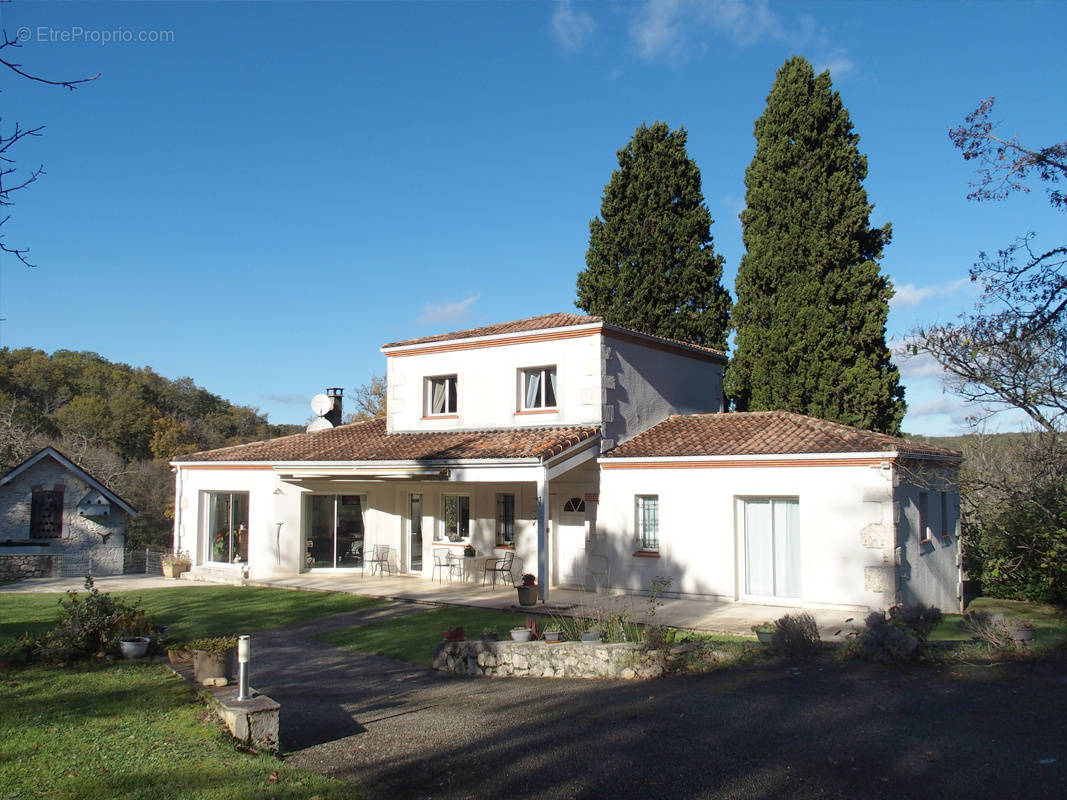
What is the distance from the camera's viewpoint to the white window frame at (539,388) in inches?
795

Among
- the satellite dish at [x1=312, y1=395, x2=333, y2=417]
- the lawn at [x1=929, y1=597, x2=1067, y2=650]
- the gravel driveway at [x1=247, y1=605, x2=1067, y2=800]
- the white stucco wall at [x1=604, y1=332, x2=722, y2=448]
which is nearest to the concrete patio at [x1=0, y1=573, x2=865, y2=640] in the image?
the lawn at [x1=929, y1=597, x2=1067, y2=650]

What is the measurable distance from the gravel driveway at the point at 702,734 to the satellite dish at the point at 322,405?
17.1m

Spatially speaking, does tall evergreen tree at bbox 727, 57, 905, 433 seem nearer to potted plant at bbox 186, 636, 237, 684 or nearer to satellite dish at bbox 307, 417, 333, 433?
satellite dish at bbox 307, 417, 333, 433

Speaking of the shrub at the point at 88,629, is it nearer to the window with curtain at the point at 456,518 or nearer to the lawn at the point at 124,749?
the lawn at the point at 124,749

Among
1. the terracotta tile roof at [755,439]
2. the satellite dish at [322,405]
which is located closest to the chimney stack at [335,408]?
the satellite dish at [322,405]

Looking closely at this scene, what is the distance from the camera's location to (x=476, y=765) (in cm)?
721

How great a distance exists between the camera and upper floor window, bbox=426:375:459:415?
22.4 meters

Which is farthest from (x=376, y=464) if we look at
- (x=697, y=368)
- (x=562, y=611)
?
(x=697, y=368)

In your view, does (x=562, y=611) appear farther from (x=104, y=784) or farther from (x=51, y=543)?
(x=51, y=543)

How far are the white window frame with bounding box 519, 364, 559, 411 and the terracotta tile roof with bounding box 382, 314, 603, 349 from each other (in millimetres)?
1029

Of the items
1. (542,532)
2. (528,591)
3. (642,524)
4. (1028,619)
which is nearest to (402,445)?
(542,532)

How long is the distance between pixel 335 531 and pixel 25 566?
31.2 ft

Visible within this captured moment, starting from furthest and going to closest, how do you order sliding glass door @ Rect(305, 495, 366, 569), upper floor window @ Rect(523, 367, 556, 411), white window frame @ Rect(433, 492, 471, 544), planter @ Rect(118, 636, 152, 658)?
sliding glass door @ Rect(305, 495, 366, 569), white window frame @ Rect(433, 492, 471, 544), upper floor window @ Rect(523, 367, 556, 411), planter @ Rect(118, 636, 152, 658)

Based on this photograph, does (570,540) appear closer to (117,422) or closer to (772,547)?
(772,547)
